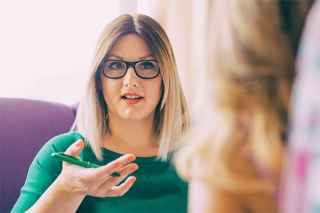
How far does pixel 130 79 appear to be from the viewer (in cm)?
58

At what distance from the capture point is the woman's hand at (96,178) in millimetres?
561

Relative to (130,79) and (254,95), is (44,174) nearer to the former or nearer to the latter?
(130,79)

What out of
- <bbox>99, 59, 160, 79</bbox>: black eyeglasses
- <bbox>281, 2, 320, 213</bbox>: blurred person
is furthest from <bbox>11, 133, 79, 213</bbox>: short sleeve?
<bbox>281, 2, 320, 213</bbox>: blurred person

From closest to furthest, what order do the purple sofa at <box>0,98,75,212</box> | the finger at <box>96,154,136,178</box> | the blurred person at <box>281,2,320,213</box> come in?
the blurred person at <box>281,2,320,213</box> < the finger at <box>96,154,136,178</box> < the purple sofa at <box>0,98,75,212</box>

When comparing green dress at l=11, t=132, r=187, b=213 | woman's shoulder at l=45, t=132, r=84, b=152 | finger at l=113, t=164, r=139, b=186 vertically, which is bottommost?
green dress at l=11, t=132, r=187, b=213

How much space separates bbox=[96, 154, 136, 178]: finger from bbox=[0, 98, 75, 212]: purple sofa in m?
0.35

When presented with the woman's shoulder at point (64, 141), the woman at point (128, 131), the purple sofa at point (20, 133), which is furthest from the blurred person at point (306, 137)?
the purple sofa at point (20, 133)

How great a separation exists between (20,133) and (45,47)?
205 mm

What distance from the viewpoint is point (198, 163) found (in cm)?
41

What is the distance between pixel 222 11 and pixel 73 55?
62 centimetres

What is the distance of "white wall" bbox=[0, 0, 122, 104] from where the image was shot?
3.14ft

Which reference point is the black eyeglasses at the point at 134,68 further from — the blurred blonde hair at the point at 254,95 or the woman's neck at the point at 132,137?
the blurred blonde hair at the point at 254,95

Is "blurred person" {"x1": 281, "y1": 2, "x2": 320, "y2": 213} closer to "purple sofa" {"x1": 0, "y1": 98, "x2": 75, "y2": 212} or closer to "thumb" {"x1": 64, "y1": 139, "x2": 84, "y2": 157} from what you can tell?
"thumb" {"x1": 64, "y1": 139, "x2": 84, "y2": 157}

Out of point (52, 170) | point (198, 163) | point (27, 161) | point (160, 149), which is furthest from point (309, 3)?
point (27, 161)
